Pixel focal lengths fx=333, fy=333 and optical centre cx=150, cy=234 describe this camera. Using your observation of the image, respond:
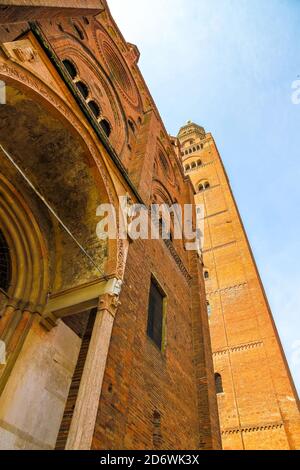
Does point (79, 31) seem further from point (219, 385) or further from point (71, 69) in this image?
point (219, 385)

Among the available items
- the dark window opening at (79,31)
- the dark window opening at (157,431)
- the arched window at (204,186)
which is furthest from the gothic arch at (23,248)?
the arched window at (204,186)

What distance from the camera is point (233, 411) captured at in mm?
14500

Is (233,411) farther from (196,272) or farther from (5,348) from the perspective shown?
(5,348)

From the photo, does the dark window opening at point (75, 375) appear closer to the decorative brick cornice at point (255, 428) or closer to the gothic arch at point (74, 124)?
the gothic arch at point (74, 124)

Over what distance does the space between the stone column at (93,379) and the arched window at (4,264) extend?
1.67 meters

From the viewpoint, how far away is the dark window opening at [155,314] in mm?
6300

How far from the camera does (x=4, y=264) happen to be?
527cm

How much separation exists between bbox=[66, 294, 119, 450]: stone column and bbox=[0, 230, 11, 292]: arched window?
1667 mm

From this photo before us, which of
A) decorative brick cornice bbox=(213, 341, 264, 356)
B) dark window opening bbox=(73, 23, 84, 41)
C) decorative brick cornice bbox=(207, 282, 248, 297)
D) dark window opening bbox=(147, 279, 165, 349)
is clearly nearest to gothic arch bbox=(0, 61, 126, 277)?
dark window opening bbox=(147, 279, 165, 349)

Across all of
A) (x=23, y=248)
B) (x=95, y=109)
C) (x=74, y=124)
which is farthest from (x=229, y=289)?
(x=74, y=124)

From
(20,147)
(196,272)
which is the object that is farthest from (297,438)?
(20,147)

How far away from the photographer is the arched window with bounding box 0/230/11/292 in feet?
17.0

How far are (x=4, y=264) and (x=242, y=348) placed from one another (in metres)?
14.2

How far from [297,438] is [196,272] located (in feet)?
26.5
